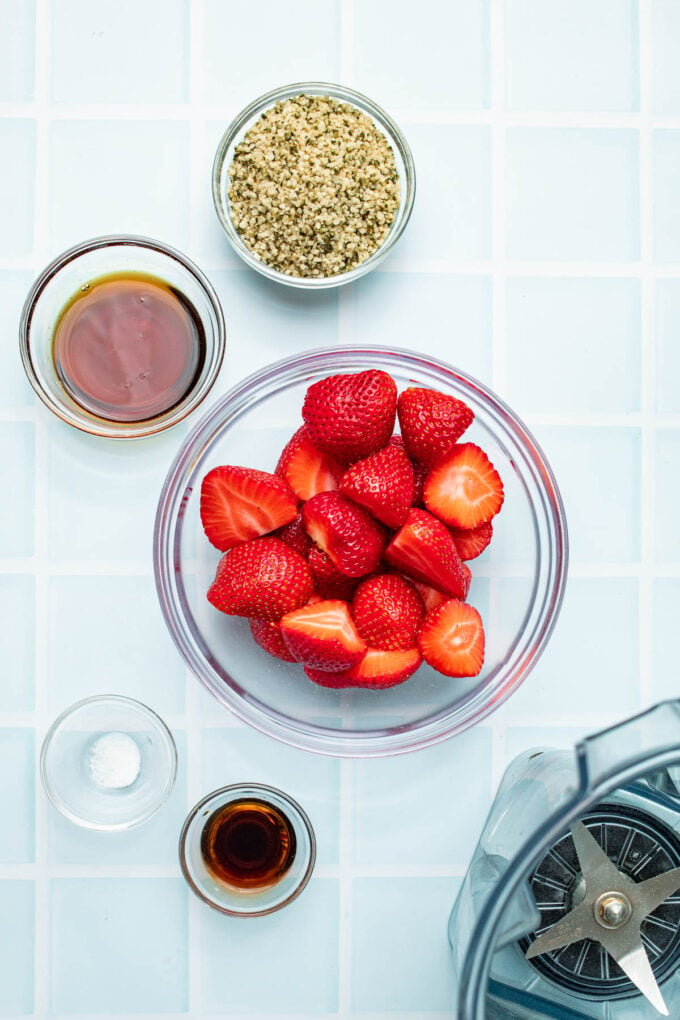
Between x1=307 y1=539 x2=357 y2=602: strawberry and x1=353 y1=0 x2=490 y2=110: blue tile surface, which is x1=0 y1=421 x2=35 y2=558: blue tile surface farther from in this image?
x1=353 y1=0 x2=490 y2=110: blue tile surface

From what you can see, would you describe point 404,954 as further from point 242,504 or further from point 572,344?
point 572,344

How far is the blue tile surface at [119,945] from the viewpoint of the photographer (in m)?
1.11

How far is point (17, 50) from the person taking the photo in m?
1.10

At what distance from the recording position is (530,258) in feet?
3.66

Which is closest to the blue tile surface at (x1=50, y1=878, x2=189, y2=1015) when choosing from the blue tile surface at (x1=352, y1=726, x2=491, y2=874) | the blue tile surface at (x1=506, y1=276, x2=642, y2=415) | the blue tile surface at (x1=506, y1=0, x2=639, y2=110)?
the blue tile surface at (x1=352, y1=726, x2=491, y2=874)

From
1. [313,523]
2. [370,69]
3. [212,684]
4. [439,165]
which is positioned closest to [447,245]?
[439,165]

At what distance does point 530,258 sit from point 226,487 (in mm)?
423

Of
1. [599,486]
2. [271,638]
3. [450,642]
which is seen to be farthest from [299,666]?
[599,486]

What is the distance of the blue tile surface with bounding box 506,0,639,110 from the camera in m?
1.11

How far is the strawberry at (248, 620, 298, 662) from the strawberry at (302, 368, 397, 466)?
181 mm

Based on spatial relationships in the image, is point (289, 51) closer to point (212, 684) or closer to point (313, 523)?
point (313, 523)

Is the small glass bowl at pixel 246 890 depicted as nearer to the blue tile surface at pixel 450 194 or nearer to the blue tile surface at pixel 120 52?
the blue tile surface at pixel 450 194

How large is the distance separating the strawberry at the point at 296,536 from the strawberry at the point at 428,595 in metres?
0.11

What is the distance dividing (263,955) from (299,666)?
328 mm
